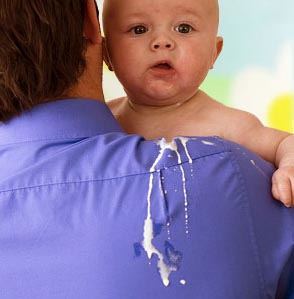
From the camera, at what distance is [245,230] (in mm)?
735

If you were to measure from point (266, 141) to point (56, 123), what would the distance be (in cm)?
38

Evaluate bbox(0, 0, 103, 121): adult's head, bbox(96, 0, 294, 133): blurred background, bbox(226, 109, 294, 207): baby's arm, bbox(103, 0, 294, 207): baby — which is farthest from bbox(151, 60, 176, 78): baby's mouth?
bbox(96, 0, 294, 133): blurred background

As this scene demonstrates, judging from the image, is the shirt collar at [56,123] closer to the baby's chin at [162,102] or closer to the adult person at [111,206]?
the adult person at [111,206]

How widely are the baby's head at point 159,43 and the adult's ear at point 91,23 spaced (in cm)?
15

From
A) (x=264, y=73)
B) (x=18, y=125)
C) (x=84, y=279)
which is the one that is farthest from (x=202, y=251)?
(x=264, y=73)

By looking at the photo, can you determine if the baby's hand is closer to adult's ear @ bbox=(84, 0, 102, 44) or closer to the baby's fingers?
the baby's fingers

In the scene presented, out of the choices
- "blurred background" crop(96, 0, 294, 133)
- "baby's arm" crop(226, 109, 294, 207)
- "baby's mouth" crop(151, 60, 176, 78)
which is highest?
"baby's mouth" crop(151, 60, 176, 78)

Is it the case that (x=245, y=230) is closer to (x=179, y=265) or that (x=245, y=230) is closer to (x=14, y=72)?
(x=179, y=265)

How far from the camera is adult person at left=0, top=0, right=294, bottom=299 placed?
28.2 inches

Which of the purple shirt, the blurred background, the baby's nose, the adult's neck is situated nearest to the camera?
the purple shirt

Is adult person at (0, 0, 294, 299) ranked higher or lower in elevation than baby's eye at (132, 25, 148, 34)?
lower

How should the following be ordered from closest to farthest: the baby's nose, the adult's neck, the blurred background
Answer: the adult's neck < the baby's nose < the blurred background

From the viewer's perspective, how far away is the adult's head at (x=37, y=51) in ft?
2.51

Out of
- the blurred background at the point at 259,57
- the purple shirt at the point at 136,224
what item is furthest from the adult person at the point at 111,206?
the blurred background at the point at 259,57
